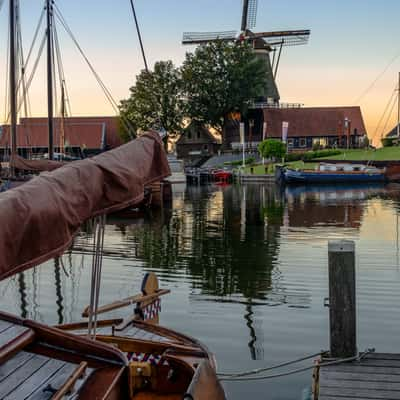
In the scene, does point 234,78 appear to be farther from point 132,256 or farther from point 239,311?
point 239,311

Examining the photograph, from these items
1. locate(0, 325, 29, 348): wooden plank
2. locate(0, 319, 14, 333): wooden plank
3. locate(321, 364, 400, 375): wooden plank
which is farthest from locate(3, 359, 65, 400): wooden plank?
locate(321, 364, 400, 375): wooden plank

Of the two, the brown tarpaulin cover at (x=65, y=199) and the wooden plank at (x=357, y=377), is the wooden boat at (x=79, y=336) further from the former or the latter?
the wooden plank at (x=357, y=377)

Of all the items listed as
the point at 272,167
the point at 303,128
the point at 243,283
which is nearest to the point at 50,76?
the point at 243,283

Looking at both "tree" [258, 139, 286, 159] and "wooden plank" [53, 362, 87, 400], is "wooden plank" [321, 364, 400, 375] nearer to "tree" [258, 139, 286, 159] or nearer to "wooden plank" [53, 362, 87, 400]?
"wooden plank" [53, 362, 87, 400]

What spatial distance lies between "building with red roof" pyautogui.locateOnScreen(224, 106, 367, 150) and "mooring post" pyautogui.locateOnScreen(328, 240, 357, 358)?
7324 centimetres

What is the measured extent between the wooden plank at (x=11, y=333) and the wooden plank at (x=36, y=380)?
1.23 feet

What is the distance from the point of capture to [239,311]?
1162 cm

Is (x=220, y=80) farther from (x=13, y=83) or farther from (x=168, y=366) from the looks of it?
(x=168, y=366)

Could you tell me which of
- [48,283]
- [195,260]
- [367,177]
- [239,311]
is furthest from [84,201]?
[367,177]

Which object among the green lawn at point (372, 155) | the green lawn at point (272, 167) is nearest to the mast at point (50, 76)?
the green lawn at point (272, 167)

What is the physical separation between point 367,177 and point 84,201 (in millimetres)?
56140

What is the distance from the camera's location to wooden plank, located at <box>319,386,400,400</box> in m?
6.18

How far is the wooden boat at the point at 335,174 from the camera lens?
56.6 m

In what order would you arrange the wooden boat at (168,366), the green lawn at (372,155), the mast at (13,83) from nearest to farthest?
the wooden boat at (168,366), the mast at (13,83), the green lawn at (372,155)
